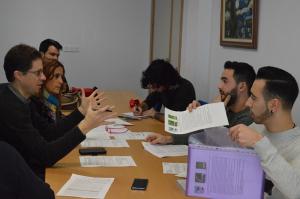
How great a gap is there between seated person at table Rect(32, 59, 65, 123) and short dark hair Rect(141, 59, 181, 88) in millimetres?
844

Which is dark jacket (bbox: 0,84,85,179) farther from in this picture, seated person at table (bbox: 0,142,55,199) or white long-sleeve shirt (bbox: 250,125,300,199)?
white long-sleeve shirt (bbox: 250,125,300,199)

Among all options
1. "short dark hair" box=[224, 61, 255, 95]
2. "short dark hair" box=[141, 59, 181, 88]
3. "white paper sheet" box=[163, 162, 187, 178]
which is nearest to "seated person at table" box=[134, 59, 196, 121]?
"short dark hair" box=[141, 59, 181, 88]

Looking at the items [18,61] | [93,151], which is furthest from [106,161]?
[18,61]

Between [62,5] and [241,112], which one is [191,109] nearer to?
[241,112]

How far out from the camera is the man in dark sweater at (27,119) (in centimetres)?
195

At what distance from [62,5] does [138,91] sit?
178 cm

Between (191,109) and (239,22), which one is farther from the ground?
(239,22)

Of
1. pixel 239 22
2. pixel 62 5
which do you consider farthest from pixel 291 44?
pixel 62 5

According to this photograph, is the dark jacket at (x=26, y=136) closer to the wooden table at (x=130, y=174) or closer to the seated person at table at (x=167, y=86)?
the wooden table at (x=130, y=174)

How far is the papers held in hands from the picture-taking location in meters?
1.81

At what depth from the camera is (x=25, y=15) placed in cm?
552

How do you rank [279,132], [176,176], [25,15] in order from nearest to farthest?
[279,132], [176,176], [25,15]

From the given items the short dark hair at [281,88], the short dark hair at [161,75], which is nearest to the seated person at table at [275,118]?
the short dark hair at [281,88]

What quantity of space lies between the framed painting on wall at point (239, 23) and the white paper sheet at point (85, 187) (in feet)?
5.74
